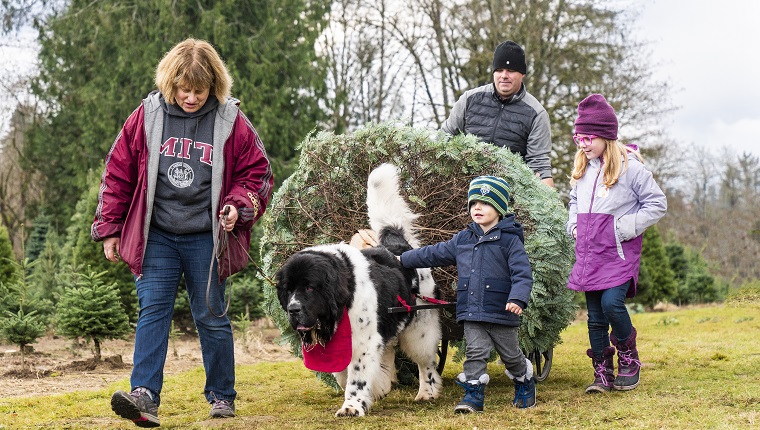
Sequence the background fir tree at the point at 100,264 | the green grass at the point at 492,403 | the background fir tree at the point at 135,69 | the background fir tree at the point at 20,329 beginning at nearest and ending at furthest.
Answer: the green grass at the point at 492,403, the background fir tree at the point at 20,329, the background fir tree at the point at 100,264, the background fir tree at the point at 135,69

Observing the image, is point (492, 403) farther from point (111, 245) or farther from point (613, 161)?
point (111, 245)

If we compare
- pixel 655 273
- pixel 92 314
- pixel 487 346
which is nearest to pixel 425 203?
pixel 487 346

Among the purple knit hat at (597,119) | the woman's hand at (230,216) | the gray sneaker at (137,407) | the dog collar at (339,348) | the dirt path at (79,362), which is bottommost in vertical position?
the dirt path at (79,362)

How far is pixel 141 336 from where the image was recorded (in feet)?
15.5

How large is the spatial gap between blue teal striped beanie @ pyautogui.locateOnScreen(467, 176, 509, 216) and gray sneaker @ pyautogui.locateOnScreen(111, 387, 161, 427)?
2.31 metres

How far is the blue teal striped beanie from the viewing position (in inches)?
197

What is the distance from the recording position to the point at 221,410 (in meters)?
5.03

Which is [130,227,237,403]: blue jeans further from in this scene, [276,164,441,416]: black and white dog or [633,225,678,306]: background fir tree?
[633,225,678,306]: background fir tree

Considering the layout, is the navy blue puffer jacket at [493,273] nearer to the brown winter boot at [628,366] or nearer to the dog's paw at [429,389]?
the dog's paw at [429,389]

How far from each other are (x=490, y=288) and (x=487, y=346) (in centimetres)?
37

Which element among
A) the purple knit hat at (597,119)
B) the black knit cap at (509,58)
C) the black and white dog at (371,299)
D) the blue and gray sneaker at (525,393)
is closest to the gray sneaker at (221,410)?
the black and white dog at (371,299)

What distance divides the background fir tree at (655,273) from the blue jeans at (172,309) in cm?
1453

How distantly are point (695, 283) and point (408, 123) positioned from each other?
15.9m

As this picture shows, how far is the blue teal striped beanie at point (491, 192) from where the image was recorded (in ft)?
16.4
